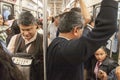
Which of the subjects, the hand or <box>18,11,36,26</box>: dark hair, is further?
the hand

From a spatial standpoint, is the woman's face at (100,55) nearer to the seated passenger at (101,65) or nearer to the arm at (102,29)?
the seated passenger at (101,65)

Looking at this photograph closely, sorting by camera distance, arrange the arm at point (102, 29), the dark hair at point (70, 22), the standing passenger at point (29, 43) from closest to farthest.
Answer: the arm at point (102, 29)
the dark hair at point (70, 22)
the standing passenger at point (29, 43)

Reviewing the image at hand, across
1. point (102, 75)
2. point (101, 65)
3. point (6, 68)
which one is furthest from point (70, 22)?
point (101, 65)

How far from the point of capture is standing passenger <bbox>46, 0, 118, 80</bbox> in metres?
1.42

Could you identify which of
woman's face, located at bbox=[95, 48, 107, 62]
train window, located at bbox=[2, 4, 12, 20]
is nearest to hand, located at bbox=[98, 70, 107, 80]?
woman's face, located at bbox=[95, 48, 107, 62]

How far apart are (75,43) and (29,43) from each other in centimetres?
85

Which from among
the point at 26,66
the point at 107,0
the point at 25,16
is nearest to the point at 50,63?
the point at 26,66

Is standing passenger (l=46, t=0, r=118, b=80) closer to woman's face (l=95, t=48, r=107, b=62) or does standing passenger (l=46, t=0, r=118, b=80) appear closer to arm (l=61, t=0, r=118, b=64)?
arm (l=61, t=0, r=118, b=64)

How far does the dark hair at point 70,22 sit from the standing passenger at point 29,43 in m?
0.43

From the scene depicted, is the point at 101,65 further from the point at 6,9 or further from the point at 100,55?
the point at 6,9

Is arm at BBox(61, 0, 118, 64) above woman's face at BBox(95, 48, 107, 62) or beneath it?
above

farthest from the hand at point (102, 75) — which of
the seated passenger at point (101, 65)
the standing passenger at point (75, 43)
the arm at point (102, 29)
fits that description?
the arm at point (102, 29)

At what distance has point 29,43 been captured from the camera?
2.28m

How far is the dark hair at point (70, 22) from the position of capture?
1712 mm
